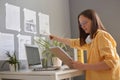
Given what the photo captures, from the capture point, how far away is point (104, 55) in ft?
5.67

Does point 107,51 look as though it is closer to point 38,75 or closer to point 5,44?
point 38,75

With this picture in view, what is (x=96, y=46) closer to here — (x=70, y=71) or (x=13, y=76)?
(x=70, y=71)

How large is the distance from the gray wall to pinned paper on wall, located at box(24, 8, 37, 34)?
100cm

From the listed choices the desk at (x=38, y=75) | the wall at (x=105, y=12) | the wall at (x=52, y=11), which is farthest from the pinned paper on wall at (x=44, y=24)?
the desk at (x=38, y=75)

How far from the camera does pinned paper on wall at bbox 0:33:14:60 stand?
7.43 feet

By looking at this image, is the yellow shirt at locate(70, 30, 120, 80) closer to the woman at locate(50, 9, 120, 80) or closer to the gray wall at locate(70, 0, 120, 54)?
the woman at locate(50, 9, 120, 80)

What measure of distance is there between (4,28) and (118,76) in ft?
4.01

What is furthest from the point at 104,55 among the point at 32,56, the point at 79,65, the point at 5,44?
the point at 5,44

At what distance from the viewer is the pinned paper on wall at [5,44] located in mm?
2265

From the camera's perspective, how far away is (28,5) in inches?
107

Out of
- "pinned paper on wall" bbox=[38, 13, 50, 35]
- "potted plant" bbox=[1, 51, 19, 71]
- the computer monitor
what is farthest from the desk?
"pinned paper on wall" bbox=[38, 13, 50, 35]

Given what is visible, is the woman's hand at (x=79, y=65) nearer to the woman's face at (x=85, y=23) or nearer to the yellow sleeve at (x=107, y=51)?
the yellow sleeve at (x=107, y=51)

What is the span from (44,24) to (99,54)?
1334 millimetres

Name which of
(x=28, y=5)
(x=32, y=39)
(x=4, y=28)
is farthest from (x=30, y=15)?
(x=4, y=28)
